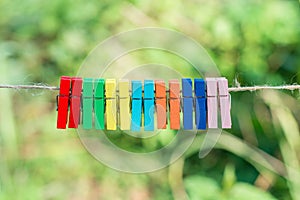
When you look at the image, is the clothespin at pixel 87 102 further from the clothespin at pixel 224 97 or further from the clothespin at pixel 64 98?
the clothespin at pixel 224 97

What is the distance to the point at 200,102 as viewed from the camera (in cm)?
74

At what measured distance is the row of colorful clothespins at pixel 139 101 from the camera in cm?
73

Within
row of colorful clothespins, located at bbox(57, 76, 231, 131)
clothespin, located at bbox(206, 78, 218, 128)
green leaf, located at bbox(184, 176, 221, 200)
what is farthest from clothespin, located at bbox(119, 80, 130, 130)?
green leaf, located at bbox(184, 176, 221, 200)

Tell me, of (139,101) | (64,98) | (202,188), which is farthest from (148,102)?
(202,188)

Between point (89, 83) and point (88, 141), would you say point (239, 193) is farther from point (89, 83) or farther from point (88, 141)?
point (89, 83)

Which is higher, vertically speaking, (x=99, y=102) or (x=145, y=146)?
(x=145, y=146)

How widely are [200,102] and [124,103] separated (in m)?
0.11

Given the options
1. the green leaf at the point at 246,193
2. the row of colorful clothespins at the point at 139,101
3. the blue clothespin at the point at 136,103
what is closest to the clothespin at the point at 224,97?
the row of colorful clothespins at the point at 139,101

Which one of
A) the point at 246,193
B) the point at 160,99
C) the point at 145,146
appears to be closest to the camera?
the point at 160,99

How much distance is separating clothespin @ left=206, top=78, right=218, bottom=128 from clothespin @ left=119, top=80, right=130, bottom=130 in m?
0.11

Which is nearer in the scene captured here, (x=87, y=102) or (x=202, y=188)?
(x=87, y=102)

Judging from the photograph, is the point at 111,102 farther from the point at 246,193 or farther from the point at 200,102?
the point at 246,193

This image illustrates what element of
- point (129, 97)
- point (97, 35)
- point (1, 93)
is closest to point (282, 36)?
point (97, 35)

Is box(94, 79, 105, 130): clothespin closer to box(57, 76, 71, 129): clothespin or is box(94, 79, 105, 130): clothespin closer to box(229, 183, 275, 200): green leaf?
box(57, 76, 71, 129): clothespin
